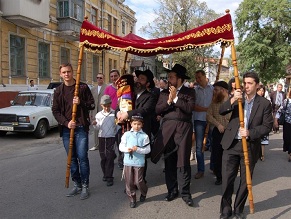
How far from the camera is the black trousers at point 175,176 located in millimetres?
4629

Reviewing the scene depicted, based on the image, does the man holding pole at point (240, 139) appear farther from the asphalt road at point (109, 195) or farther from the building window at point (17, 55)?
the building window at point (17, 55)

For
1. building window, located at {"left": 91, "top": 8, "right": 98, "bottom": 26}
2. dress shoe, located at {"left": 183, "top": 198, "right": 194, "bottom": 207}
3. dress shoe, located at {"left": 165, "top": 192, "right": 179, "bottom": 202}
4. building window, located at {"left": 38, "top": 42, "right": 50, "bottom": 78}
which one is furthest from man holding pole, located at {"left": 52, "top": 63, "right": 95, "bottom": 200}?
building window, located at {"left": 91, "top": 8, "right": 98, "bottom": 26}

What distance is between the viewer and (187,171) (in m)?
4.63

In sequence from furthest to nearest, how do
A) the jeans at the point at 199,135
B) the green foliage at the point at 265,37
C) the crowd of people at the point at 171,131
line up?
the green foliage at the point at 265,37 → the jeans at the point at 199,135 → the crowd of people at the point at 171,131

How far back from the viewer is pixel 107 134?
5582 mm

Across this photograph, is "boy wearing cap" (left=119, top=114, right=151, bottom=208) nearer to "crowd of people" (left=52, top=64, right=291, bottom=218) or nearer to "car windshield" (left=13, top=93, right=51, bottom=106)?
"crowd of people" (left=52, top=64, right=291, bottom=218)

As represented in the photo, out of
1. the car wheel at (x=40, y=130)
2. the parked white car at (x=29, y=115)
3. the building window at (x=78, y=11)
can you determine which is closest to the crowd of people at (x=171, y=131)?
the parked white car at (x=29, y=115)

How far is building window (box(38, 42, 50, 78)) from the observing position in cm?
2045

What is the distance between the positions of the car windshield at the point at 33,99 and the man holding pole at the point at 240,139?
9.00 m

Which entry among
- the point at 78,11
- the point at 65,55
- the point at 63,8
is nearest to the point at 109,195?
the point at 63,8

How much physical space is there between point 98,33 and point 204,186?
316 cm

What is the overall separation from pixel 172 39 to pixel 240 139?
5.75ft

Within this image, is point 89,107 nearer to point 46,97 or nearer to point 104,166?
point 104,166

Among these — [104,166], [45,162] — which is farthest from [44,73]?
[104,166]
